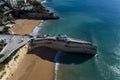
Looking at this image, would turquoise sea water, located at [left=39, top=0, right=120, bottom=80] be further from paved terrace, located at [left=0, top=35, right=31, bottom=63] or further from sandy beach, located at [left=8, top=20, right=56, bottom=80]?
paved terrace, located at [left=0, top=35, right=31, bottom=63]

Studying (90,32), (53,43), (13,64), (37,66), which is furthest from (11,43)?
(90,32)

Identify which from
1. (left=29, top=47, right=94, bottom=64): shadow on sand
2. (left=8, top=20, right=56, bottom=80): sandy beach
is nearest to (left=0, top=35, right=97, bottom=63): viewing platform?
(left=29, top=47, right=94, bottom=64): shadow on sand

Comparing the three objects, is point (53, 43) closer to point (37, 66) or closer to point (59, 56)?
point (59, 56)

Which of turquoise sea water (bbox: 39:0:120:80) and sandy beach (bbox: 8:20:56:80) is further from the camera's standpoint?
turquoise sea water (bbox: 39:0:120:80)

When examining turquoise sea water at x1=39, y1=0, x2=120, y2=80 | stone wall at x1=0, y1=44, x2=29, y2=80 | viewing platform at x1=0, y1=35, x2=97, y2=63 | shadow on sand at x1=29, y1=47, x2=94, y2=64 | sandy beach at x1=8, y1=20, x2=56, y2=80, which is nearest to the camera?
stone wall at x1=0, y1=44, x2=29, y2=80

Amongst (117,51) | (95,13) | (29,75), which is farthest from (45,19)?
(29,75)

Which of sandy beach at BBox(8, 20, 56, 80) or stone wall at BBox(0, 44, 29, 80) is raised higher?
stone wall at BBox(0, 44, 29, 80)

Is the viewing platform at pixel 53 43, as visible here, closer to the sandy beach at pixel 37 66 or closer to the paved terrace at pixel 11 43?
the paved terrace at pixel 11 43

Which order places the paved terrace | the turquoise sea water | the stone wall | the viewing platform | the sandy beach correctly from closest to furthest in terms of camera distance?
the stone wall < the sandy beach < the turquoise sea water < the paved terrace < the viewing platform

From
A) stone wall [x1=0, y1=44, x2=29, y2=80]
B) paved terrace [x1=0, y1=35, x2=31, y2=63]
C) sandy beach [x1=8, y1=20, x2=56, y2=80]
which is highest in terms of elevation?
paved terrace [x1=0, y1=35, x2=31, y2=63]

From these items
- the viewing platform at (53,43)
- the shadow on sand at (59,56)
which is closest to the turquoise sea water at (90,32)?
the shadow on sand at (59,56)
